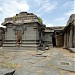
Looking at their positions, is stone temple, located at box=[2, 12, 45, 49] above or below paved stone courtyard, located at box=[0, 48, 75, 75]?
above

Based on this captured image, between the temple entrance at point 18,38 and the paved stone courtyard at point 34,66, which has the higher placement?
the temple entrance at point 18,38

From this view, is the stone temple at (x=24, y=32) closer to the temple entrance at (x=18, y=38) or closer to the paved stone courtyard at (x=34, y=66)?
the temple entrance at (x=18, y=38)

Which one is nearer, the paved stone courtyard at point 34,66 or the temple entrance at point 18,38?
the paved stone courtyard at point 34,66

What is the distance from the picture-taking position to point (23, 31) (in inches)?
598

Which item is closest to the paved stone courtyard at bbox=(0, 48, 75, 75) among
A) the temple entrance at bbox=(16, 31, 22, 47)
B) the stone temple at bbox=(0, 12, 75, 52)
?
the stone temple at bbox=(0, 12, 75, 52)

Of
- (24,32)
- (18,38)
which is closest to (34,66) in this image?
(24,32)

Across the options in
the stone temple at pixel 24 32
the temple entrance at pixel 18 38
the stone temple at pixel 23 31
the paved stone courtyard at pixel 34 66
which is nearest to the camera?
the paved stone courtyard at pixel 34 66

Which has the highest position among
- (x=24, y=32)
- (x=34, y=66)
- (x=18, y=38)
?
(x=24, y=32)

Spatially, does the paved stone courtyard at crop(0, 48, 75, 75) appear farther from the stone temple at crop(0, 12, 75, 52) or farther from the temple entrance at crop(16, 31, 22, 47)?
the temple entrance at crop(16, 31, 22, 47)

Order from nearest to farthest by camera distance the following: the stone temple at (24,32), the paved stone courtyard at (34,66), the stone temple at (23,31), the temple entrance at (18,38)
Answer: the paved stone courtyard at (34,66) < the stone temple at (24,32) < the stone temple at (23,31) < the temple entrance at (18,38)

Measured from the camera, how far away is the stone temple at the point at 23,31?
14.8 meters

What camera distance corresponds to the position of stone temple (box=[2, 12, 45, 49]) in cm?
1483

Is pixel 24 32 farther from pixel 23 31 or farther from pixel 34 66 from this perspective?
pixel 34 66

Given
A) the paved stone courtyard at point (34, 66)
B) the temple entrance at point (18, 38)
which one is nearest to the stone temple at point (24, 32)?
the temple entrance at point (18, 38)
